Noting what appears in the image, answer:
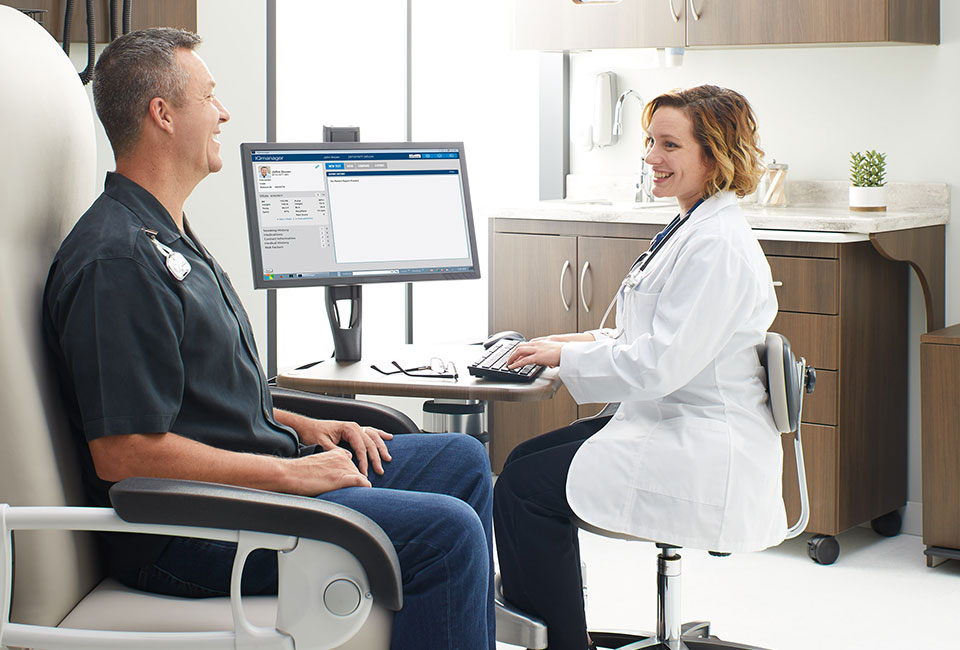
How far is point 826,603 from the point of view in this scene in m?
3.05

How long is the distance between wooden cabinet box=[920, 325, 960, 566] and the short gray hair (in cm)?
223

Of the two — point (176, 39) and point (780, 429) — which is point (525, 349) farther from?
point (176, 39)

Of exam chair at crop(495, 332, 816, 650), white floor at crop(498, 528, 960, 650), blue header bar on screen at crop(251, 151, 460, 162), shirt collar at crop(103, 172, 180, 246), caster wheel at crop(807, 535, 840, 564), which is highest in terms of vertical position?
blue header bar on screen at crop(251, 151, 460, 162)

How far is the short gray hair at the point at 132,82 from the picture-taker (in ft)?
6.04

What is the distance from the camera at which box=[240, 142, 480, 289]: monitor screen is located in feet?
8.39

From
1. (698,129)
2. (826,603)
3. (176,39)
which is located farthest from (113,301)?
(826,603)

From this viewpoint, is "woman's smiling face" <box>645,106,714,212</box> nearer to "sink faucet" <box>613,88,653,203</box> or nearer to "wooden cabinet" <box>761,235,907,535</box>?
"wooden cabinet" <box>761,235,907,535</box>

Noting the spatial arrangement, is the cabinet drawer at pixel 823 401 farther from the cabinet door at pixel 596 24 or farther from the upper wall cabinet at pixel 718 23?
the cabinet door at pixel 596 24

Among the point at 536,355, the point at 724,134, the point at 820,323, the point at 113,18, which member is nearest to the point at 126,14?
the point at 113,18

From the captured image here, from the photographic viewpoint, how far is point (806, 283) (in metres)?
3.26

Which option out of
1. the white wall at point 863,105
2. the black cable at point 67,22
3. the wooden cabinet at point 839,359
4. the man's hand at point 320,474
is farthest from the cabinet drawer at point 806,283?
the black cable at point 67,22

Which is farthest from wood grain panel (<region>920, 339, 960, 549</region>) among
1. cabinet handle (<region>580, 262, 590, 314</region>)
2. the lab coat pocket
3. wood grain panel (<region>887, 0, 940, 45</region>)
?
the lab coat pocket

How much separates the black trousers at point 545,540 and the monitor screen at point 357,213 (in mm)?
564

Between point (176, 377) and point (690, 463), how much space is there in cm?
96
